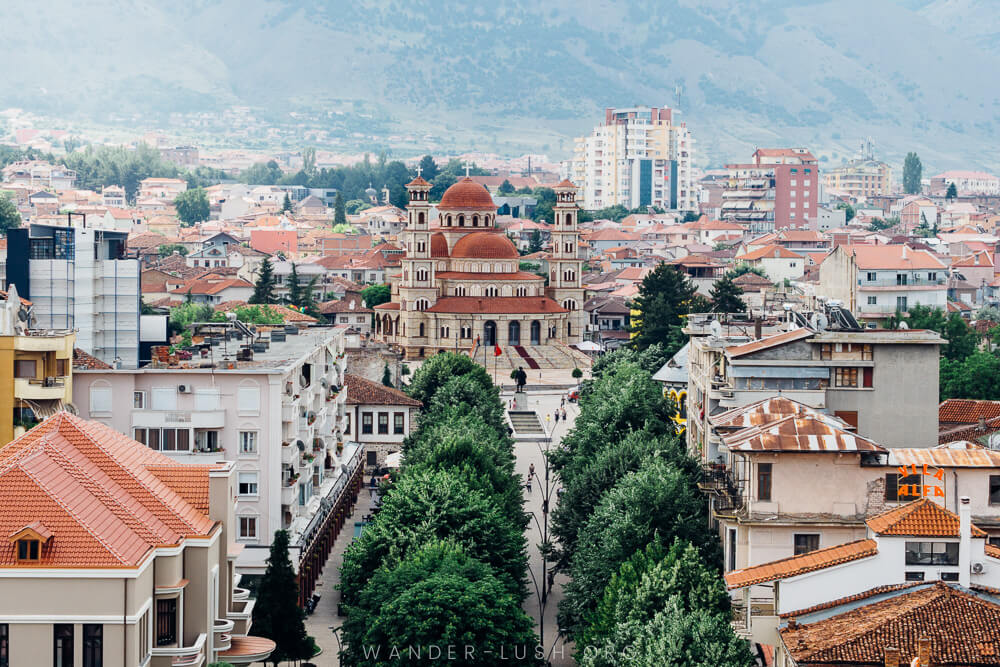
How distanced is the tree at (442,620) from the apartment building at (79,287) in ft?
75.2

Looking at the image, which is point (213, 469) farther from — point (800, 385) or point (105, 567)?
point (800, 385)

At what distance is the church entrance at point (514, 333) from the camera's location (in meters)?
120

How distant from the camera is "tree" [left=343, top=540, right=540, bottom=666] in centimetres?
3488

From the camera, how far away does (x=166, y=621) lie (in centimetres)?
2900

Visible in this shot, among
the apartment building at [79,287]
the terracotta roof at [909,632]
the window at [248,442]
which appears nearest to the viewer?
the terracotta roof at [909,632]

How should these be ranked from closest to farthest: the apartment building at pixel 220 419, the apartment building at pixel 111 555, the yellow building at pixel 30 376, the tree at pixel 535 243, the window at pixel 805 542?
the apartment building at pixel 111 555
the window at pixel 805 542
the yellow building at pixel 30 376
the apartment building at pixel 220 419
the tree at pixel 535 243

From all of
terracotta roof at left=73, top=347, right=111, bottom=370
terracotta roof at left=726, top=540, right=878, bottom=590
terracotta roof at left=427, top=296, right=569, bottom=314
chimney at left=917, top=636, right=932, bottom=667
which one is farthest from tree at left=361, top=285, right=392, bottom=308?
chimney at left=917, top=636, right=932, bottom=667

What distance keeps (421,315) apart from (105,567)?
9439 centimetres

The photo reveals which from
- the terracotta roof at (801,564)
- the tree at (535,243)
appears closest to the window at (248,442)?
the terracotta roof at (801,564)

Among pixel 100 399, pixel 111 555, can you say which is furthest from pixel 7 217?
pixel 111 555

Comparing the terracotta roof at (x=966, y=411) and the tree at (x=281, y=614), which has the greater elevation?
the terracotta roof at (x=966, y=411)

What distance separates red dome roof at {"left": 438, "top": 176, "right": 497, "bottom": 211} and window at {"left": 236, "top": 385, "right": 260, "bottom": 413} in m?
82.3

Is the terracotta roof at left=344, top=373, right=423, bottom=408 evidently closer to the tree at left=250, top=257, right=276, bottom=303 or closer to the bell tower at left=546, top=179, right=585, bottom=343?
the tree at left=250, top=257, right=276, bottom=303

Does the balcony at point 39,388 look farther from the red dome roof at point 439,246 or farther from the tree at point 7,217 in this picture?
the tree at point 7,217
